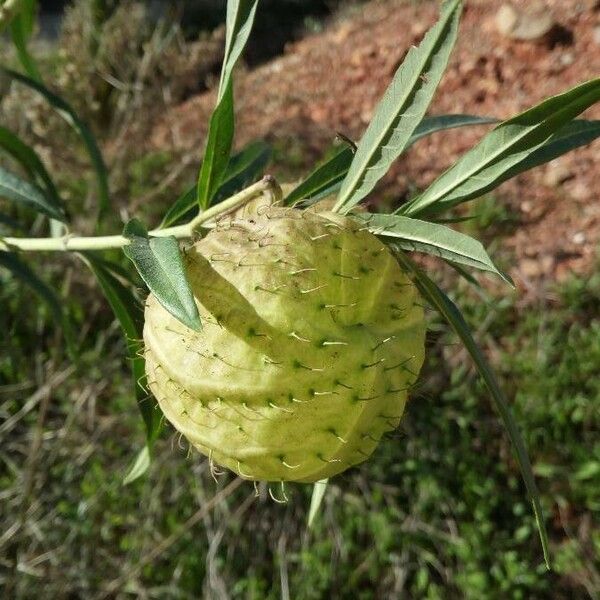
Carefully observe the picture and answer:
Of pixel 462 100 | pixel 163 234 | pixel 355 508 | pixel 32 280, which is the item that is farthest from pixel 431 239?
pixel 462 100

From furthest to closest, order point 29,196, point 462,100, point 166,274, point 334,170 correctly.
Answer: point 462,100 → point 29,196 → point 334,170 → point 166,274

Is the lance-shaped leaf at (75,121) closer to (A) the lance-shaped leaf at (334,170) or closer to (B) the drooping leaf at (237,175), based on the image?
(B) the drooping leaf at (237,175)

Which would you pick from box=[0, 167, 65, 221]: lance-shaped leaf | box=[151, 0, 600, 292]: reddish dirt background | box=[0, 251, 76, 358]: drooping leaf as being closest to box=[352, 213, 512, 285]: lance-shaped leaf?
box=[0, 167, 65, 221]: lance-shaped leaf

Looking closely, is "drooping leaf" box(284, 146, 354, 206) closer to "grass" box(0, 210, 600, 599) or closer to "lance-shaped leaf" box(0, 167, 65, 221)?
"lance-shaped leaf" box(0, 167, 65, 221)

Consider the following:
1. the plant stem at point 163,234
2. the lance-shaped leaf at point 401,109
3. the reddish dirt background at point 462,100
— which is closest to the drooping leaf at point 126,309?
the plant stem at point 163,234

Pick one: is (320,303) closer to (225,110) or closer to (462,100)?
(225,110)

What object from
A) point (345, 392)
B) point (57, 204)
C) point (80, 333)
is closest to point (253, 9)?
point (345, 392)

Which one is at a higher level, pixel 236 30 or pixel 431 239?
pixel 236 30
